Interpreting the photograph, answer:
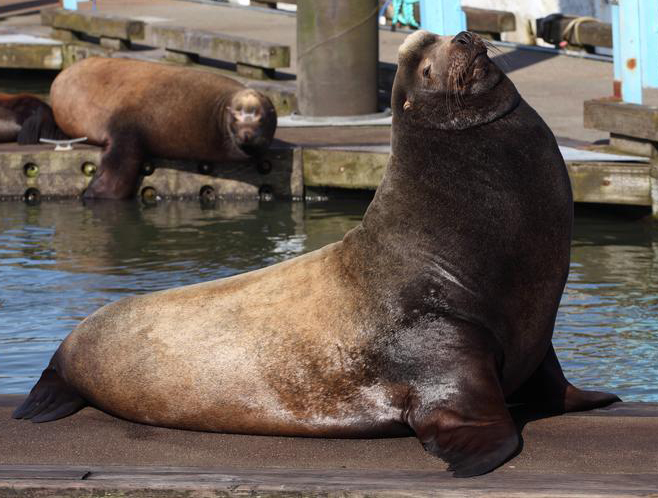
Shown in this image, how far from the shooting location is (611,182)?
9.88 metres

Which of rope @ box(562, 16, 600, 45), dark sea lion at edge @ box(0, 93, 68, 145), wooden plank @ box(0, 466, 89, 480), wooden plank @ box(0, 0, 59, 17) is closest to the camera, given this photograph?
wooden plank @ box(0, 466, 89, 480)

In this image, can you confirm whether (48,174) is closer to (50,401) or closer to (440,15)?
(440,15)

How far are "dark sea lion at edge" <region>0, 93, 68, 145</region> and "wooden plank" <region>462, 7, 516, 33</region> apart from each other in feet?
21.4

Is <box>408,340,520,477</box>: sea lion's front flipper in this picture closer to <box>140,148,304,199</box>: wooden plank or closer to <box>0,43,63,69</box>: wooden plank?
<box>140,148,304,199</box>: wooden plank

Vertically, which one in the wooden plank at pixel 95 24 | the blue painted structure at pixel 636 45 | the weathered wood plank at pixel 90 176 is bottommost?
the weathered wood plank at pixel 90 176

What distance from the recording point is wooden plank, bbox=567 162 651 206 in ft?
32.2

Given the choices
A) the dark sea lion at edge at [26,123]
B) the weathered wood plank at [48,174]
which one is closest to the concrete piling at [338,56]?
the weathered wood plank at [48,174]

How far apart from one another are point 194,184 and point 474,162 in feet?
24.3

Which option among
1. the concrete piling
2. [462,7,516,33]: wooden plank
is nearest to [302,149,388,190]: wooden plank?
the concrete piling

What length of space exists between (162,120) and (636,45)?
13.1 feet

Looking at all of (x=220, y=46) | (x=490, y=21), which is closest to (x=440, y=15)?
(x=220, y=46)

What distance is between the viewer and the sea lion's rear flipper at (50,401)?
15.5 ft

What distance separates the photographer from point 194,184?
1167 cm

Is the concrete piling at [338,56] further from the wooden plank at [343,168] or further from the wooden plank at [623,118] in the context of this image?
the wooden plank at [623,118]
